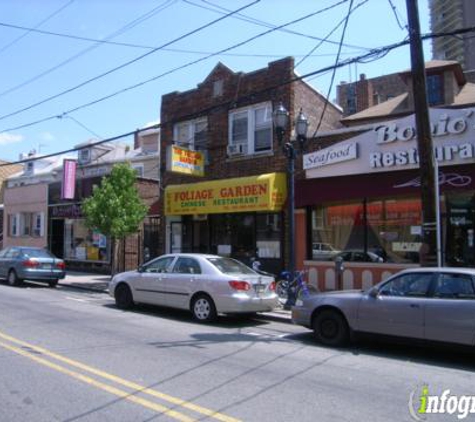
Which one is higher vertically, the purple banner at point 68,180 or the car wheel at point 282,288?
the purple banner at point 68,180

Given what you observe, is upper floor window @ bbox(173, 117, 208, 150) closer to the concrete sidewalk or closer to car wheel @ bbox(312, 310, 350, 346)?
the concrete sidewalk

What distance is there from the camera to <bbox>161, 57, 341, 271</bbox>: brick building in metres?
16.7

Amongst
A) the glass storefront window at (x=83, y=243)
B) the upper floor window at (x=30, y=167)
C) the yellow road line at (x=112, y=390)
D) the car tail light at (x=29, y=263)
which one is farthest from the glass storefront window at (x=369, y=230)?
the upper floor window at (x=30, y=167)

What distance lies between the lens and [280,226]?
16.7 m

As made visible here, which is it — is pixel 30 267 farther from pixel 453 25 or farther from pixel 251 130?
pixel 453 25

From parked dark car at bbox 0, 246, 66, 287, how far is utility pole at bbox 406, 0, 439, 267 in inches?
517

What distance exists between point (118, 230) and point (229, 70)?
6.82 m

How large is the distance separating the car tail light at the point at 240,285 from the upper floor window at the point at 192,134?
901 centimetres

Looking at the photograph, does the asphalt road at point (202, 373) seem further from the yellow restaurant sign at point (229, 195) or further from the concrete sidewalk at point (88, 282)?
the yellow restaurant sign at point (229, 195)

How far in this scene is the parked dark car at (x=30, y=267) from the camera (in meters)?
18.0

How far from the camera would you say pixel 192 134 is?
19672mm

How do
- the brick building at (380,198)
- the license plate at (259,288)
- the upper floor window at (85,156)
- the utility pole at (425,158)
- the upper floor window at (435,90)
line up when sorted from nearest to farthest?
the utility pole at (425,158) < the license plate at (259,288) < the brick building at (380,198) < the upper floor window at (435,90) < the upper floor window at (85,156)

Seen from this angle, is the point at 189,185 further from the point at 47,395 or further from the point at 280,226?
the point at 47,395

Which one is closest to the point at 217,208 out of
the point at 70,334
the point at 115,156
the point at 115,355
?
the point at 70,334
